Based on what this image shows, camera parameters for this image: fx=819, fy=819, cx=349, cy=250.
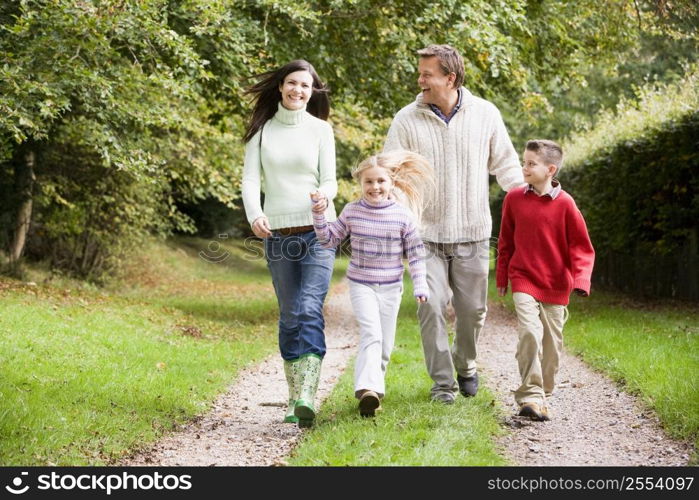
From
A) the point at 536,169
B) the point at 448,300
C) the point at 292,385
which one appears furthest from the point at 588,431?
the point at 292,385

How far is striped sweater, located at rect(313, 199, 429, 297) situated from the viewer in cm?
541

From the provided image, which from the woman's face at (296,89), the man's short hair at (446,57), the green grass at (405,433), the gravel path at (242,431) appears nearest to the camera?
the green grass at (405,433)

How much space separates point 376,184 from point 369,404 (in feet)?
4.71

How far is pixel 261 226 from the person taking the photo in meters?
5.29

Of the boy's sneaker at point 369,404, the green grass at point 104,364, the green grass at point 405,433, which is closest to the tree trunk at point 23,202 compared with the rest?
the green grass at point 104,364

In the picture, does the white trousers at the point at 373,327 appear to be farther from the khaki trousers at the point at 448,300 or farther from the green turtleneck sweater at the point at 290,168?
the green turtleneck sweater at the point at 290,168

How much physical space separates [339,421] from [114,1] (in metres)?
5.39

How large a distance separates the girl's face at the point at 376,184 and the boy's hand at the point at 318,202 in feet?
1.11

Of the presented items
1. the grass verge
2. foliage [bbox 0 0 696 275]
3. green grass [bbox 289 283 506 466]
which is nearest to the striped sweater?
green grass [bbox 289 283 506 466]

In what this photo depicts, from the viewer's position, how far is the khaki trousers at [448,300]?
5.92m

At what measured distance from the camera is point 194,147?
17469 mm

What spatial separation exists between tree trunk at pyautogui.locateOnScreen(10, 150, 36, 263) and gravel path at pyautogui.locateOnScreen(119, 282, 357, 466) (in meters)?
7.96

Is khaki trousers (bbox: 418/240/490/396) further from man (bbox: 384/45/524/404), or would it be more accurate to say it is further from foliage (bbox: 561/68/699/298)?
foliage (bbox: 561/68/699/298)

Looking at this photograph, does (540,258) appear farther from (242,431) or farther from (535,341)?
(242,431)
